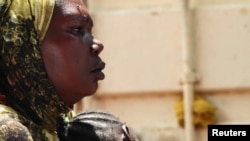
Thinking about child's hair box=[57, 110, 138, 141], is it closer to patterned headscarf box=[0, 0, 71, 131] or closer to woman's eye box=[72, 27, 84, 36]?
patterned headscarf box=[0, 0, 71, 131]

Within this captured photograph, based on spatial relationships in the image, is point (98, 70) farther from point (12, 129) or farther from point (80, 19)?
point (12, 129)

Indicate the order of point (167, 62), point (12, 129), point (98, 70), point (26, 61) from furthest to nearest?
1. point (167, 62)
2. point (98, 70)
3. point (26, 61)
4. point (12, 129)

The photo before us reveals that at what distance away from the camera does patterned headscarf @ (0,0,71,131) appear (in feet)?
7.22

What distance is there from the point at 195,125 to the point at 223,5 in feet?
2.18

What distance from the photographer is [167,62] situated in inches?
211

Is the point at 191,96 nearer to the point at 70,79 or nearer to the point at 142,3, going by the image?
the point at 142,3

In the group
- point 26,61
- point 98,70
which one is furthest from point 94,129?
point 26,61

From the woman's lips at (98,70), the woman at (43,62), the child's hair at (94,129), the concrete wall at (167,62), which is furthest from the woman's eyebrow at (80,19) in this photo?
the concrete wall at (167,62)

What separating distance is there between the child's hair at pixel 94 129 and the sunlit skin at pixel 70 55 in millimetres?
93

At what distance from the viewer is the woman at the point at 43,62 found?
220cm

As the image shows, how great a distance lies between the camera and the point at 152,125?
5.38 meters

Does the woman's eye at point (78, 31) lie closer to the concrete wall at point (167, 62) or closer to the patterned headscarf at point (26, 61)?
the patterned headscarf at point (26, 61)

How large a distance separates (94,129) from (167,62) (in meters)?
3.03

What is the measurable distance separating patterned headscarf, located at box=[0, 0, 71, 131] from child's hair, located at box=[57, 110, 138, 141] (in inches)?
4.3
